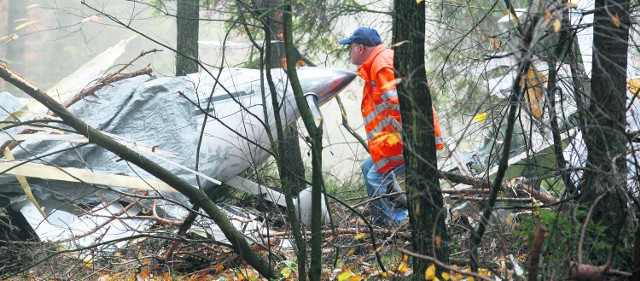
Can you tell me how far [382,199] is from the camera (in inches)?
243

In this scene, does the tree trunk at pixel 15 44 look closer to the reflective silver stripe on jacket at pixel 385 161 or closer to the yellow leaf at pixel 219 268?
the reflective silver stripe on jacket at pixel 385 161

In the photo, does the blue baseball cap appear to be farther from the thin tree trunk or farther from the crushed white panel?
the thin tree trunk

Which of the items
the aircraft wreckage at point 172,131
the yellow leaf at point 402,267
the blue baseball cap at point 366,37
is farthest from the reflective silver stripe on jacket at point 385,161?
the yellow leaf at point 402,267

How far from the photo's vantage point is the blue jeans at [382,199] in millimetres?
6047

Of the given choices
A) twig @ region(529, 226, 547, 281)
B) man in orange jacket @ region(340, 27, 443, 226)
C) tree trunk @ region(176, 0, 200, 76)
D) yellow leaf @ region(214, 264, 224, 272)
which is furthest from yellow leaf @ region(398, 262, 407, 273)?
tree trunk @ region(176, 0, 200, 76)

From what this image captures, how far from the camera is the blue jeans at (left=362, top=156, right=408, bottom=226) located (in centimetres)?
605

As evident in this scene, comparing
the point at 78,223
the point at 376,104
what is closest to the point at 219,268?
the point at 78,223

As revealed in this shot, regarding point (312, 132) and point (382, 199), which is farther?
point (382, 199)

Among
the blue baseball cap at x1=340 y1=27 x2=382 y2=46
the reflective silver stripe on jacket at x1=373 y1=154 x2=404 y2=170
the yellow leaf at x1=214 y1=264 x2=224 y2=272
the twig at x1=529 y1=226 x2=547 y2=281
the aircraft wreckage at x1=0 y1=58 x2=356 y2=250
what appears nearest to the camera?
the twig at x1=529 y1=226 x2=547 y2=281

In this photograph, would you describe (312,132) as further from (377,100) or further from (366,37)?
(366,37)

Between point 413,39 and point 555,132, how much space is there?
3.54 ft

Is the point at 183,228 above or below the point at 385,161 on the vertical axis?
below

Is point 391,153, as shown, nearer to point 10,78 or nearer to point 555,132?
point 555,132

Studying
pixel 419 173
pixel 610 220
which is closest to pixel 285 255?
pixel 419 173
